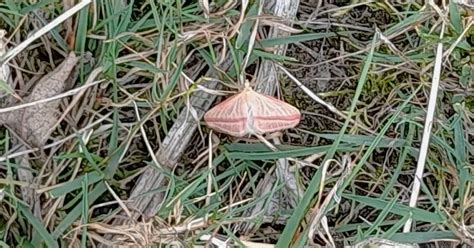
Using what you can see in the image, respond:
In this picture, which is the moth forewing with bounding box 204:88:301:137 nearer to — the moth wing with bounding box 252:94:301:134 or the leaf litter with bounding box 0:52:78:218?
the moth wing with bounding box 252:94:301:134

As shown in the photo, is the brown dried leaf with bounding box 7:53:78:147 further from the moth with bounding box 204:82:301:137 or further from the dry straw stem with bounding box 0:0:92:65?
the moth with bounding box 204:82:301:137

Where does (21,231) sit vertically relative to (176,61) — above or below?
below

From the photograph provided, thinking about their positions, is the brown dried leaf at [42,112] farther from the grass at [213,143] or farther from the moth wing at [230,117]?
the moth wing at [230,117]

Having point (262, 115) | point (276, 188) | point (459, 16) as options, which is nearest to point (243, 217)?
point (276, 188)

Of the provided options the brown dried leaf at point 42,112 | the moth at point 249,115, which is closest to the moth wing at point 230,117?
the moth at point 249,115

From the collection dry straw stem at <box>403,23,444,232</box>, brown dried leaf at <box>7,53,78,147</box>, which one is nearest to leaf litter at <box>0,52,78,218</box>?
brown dried leaf at <box>7,53,78,147</box>

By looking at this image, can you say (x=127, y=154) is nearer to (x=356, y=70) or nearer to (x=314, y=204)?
(x=314, y=204)

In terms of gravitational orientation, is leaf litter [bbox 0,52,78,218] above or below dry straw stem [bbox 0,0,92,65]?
below
